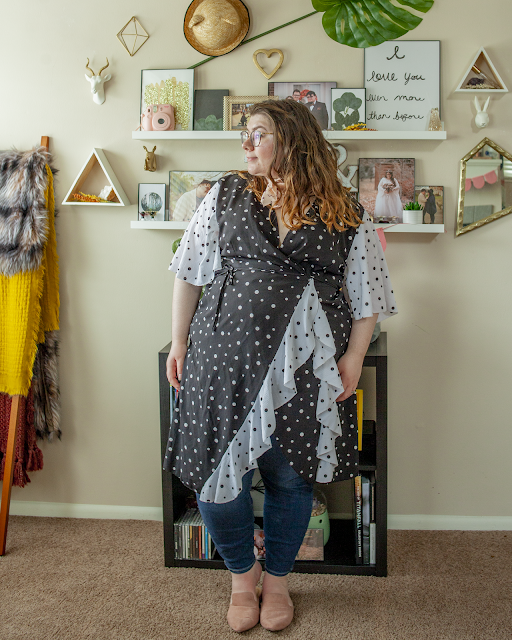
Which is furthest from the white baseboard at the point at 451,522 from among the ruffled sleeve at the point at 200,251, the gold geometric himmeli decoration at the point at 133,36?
the gold geometric himmeli decoration at the point at 133,36

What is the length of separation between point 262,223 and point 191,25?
95 cm

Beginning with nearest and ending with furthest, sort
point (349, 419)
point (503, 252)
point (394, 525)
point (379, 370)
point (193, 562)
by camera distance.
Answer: point (349, 419) < point (379, 370) < point (193, 562) < point (503, 252) < point (394, 525)

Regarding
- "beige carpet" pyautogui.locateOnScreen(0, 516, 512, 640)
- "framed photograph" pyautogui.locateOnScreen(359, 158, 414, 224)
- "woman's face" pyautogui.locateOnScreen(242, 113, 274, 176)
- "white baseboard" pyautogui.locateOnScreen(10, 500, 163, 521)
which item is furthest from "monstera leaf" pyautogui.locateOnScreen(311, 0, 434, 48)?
"white baseboard" pyautogui.locateOnScreen(10, 500, 163, 521)

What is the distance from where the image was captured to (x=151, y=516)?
6.91 ft

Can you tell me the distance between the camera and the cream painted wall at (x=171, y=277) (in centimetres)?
188

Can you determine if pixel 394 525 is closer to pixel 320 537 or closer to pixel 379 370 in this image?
pixel 320 537

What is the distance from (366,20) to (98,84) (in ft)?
3.03

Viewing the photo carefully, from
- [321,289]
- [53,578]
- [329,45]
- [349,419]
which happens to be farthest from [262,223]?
[53,578]

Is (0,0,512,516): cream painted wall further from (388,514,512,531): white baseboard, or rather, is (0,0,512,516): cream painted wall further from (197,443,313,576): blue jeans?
(197,443,313,576): blue jeans

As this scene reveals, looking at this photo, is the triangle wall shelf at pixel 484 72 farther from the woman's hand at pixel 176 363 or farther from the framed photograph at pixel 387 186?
the woman's hand at pixel 176 363

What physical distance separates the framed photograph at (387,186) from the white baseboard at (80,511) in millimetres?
1384

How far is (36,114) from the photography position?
197 cm

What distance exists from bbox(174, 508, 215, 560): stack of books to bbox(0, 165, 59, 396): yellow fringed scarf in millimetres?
733

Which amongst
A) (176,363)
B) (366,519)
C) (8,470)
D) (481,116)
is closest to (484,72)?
(481,116)
